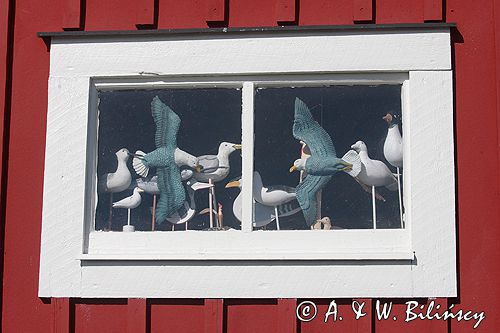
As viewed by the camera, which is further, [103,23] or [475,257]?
[103,23]

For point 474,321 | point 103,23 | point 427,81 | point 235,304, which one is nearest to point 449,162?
point 427,81

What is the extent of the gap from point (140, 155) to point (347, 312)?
4.37 feet

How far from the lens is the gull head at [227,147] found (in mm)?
5184

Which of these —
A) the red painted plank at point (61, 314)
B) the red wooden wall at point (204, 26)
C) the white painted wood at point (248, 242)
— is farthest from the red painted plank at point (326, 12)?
the red painted plank at point (61, 314)

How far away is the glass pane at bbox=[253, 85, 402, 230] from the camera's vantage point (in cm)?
Result: 509

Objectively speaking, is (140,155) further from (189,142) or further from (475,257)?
(475,257)

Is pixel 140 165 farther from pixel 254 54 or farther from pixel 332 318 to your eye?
pixel 332 318

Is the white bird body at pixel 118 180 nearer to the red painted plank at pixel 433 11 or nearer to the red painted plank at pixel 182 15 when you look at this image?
the red painted plank at pixel 182 15

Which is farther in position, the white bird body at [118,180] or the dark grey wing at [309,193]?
the white bird body at [118,180]

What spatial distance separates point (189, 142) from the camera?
5254mm

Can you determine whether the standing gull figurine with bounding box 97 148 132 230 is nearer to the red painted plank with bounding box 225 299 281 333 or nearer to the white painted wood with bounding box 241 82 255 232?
the white painted wood with bounding box 241 82 255 232

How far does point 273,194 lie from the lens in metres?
5.14

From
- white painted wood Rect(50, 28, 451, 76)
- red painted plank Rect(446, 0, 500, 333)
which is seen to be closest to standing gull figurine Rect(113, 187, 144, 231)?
white painted wood Rect(50, 28, 451, 76)

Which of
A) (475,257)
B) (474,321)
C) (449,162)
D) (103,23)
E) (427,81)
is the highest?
(103,23)
